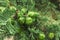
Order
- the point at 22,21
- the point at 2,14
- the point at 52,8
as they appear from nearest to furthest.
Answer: the point at 2,14 → the point at 22,21 → the point at 52,8

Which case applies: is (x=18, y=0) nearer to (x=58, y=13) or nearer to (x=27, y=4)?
(x=27, y=4)

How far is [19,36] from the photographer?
122cm

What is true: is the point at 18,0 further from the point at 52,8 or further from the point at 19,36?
the point at 52,8

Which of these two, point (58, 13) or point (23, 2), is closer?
point (23, 2)

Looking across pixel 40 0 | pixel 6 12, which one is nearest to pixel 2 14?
pixel 6 12

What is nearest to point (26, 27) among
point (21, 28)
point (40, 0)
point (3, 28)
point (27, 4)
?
point (21, 28)

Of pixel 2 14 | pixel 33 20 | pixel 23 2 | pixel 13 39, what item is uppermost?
pixel 2 14

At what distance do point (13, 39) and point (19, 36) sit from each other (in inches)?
2.0

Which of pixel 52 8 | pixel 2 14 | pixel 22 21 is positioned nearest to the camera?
pixel 2 14

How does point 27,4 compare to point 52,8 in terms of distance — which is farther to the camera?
point 52,8

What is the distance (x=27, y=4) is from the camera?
50.4 inches

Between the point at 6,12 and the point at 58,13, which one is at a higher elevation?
the point at 6,12

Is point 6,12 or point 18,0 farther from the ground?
point 6,12

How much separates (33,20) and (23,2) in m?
0.14
